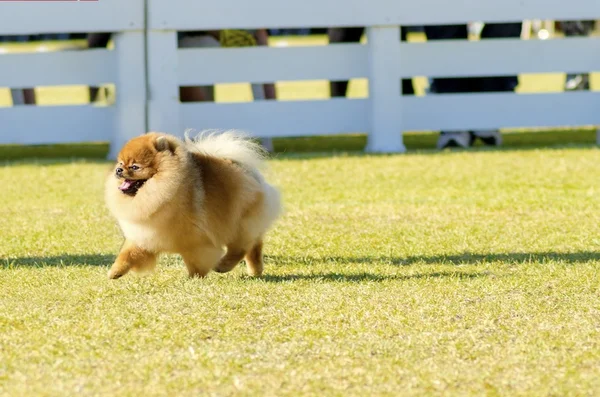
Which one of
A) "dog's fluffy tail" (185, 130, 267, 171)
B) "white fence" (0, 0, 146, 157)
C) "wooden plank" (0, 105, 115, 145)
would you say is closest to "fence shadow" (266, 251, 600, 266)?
"dog's fluffy tail" (185, 130, 267, 171)

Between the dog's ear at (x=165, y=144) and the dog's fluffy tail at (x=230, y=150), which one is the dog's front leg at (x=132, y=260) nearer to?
the dog's ear at (x=165, y=144)

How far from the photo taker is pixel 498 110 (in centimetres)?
1002

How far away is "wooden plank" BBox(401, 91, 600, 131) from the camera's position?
32.7 ft

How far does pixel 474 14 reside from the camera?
9.75m

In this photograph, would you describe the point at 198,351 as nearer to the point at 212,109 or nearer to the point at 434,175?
the point at 434,175

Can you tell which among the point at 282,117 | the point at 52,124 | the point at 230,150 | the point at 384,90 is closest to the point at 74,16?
the point at 52,124

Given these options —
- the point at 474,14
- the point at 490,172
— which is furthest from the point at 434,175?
the point at 474,14

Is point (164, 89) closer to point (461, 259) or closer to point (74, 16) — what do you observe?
point (74, 16)

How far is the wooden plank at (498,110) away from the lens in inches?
392

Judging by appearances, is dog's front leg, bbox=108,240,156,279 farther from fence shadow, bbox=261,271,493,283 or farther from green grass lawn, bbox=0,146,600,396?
fence shadow, bbox=261,271,493,283

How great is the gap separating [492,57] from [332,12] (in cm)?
145

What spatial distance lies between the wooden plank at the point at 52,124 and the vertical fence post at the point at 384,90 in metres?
2.21

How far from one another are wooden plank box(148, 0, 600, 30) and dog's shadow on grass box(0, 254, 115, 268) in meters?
4.26

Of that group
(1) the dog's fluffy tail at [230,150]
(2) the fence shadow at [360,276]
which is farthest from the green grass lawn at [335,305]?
(1) the dog's fluffy tail at [230,150]
